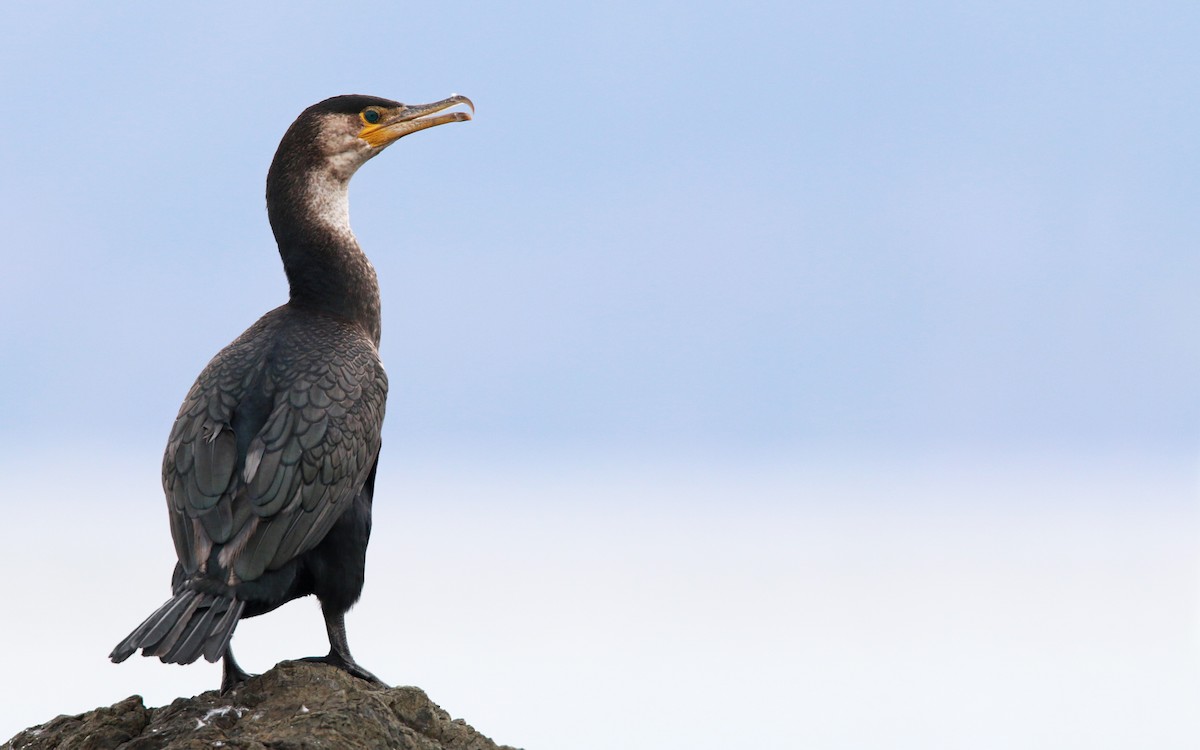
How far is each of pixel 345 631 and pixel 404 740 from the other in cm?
113

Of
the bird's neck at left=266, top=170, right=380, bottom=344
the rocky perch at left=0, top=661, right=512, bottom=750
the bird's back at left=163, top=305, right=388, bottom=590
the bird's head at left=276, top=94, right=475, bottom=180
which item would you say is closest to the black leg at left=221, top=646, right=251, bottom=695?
the rocky perch at left=0, top=661, right=512, bottom=750

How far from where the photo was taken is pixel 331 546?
831cm

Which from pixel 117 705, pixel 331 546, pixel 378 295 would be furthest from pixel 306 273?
pixel 117 705

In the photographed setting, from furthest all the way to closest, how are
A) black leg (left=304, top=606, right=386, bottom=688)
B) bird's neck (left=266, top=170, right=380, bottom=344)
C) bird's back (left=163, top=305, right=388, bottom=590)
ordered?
bird's neck (left=266, top=170, right=380, bottom=344) < black leg (left=304, top=606, right=386, bottom=688) < bird's back (left=163, top=305, right=388, bottom=590)

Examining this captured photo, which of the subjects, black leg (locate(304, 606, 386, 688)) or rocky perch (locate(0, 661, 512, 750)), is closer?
rocky perch (locate(0, 661, 512, 750))

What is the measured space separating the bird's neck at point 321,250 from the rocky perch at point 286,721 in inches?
103

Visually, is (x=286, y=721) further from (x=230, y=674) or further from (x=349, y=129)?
(x=349, y=129)

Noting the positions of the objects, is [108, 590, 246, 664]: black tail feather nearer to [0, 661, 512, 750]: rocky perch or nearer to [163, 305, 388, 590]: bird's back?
[163, 305, 388, 590]: bird's back

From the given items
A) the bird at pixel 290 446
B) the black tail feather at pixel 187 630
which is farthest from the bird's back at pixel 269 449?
the black tail feather at pixel 187 630

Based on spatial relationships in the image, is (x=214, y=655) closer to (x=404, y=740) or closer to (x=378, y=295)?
(x=404, y=740)

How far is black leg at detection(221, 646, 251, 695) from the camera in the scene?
333 inches

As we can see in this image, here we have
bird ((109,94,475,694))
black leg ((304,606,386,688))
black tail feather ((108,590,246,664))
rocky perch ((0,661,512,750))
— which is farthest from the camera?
black leg ((304,606,386,688))

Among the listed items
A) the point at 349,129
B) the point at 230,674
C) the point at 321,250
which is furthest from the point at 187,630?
the point at 349,129

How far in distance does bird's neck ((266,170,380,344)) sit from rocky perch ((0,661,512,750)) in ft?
8.56
